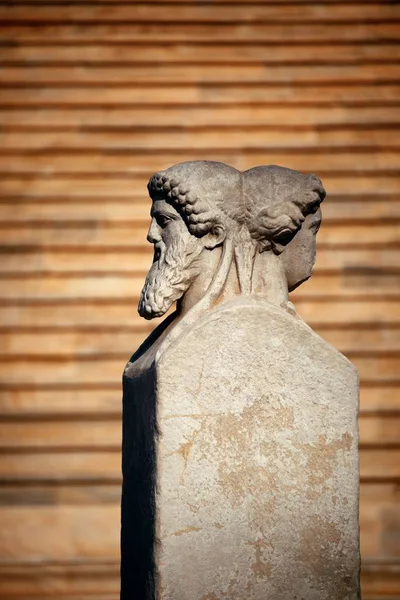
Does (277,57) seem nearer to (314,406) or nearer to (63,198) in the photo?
(63,198)

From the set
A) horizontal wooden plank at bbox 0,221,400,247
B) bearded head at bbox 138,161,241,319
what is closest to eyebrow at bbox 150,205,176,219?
bearded head at bbox 138,161,241,319

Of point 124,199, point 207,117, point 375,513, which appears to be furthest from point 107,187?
point 375,513

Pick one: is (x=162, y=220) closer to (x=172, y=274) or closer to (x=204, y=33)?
(x=172, y=274)

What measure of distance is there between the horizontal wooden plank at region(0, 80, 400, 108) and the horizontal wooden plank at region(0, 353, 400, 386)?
1.55 m

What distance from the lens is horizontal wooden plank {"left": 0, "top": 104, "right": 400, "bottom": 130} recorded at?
6465 mm

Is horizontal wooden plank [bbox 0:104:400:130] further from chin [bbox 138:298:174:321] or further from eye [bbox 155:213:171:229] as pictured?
chin [bbox 138:298:174:321]

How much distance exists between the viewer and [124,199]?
20.8ft

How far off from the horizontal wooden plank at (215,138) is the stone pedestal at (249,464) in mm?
3564

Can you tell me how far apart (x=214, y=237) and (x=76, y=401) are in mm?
3194

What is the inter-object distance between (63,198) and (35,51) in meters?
0.95

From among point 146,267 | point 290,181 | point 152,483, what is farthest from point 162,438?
point 146,267

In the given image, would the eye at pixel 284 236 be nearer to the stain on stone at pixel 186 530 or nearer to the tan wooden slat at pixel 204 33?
the stain on stone at pixel 186 530

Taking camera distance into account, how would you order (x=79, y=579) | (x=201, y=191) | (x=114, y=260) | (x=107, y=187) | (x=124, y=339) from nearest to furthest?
(x=201, y=191)
(x=79, y=579)
(x=124, y=339)
(x=114, y=260)
(x=107, y=187)

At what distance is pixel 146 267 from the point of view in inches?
246
